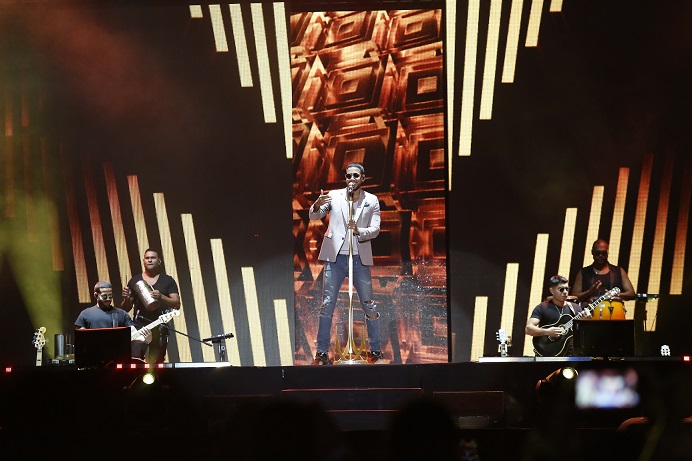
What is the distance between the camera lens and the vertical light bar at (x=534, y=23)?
9453 millimetres

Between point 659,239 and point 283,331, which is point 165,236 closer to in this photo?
point 283,331

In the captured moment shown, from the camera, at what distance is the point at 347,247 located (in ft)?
26.8

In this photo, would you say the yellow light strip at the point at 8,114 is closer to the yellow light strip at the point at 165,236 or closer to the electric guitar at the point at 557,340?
the yellow light strip at the point at 165,236

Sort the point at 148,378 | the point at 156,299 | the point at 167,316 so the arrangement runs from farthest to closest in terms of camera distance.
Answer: the point at 156,299 < the point at 167,316 < the point at 148,378

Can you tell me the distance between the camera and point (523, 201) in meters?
9.42

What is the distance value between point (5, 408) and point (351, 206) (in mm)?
3430

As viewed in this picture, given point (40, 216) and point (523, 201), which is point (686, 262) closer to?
point (523, 201)

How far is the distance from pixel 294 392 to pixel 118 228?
14.1ft

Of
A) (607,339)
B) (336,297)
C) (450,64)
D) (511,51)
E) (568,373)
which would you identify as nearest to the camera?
(568,373)

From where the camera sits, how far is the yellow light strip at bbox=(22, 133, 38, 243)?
9.62m

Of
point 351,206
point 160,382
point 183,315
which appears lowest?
point 183,315

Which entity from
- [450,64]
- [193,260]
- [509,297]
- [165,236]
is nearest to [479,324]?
[509,297]

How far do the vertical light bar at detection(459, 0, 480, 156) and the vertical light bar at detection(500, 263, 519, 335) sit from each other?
4.38 feet

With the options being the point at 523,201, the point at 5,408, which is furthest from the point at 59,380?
the point at 523,201
